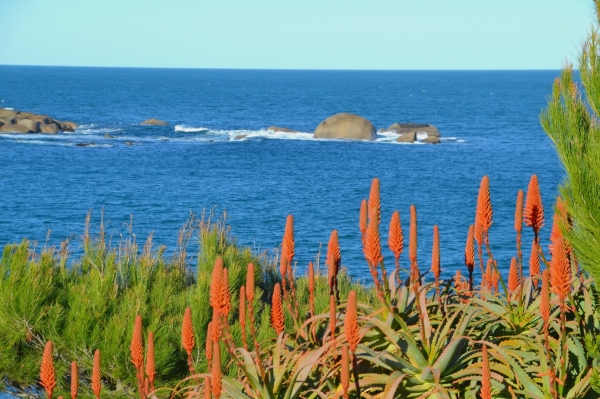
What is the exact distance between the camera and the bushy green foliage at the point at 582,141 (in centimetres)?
505

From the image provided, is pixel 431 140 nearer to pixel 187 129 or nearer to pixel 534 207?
pixel 187 129

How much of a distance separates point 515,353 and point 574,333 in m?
0.49

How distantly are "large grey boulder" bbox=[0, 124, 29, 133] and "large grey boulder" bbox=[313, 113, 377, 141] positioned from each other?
28.3m

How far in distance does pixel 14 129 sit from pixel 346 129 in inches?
1260

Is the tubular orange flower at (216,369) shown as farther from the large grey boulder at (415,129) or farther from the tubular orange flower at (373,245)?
the large grey boulder at (415,129)

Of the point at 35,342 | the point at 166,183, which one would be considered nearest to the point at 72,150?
the point at 166,183

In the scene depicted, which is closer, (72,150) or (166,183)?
(166,183)

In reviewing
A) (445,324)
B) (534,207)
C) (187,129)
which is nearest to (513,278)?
(534,207)

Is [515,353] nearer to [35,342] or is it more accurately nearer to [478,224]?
[478,224]

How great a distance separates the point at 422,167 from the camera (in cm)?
→ 6562

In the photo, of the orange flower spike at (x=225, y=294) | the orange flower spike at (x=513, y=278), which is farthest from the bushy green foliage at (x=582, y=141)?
the orange flower spike at (x=225, y=294)

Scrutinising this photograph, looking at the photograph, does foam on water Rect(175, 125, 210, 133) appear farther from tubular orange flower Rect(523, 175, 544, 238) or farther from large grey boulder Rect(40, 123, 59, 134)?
tubular orange flower Rect(523, 175, 544, 238)

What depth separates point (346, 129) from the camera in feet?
268

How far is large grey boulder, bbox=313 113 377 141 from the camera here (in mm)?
80938
